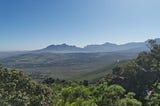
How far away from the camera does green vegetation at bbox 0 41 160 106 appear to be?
5763 cm

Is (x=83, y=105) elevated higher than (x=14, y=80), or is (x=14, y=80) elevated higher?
(x=14, y=80)

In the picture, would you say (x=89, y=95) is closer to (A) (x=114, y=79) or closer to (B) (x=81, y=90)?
(B) (x=81, y=90)

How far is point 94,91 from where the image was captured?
8019 cm

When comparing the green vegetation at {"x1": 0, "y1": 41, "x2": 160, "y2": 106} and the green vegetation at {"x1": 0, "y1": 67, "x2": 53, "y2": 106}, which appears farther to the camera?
the green vegetation at {"x1": 0, "y1": 41, "x2": 160, "y2": 106}

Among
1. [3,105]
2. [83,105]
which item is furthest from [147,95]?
[3,105]

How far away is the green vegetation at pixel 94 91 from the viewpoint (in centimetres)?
5763

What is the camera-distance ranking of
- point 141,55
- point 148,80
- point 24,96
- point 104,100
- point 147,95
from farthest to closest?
point 141,55
point 148,80
point 147,95
point 104,100
point 24,96

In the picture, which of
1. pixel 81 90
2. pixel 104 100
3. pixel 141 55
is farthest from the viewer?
pixel 141 55

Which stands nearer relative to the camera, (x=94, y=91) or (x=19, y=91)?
(x=19, y=91)

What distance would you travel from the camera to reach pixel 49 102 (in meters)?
62.7

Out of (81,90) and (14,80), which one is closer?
(14,80)

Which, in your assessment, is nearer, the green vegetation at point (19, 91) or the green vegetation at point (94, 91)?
the green vegetation at point (19, 91)

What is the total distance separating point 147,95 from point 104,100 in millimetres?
20656

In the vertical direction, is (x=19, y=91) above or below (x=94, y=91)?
above
